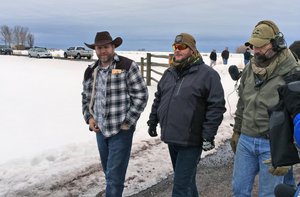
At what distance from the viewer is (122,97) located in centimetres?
417

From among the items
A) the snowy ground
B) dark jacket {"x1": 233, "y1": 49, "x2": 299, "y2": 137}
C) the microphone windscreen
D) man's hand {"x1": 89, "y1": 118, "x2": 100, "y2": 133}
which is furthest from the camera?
the snowy ground

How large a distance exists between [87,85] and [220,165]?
296 cm

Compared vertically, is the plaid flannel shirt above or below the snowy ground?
above

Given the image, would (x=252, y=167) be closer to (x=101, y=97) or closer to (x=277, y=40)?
(x=277, y=40)

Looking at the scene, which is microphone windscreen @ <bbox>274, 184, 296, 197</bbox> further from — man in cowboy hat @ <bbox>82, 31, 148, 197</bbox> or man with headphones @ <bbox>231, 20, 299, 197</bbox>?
man in cowboy hat @ <bbox>82, 31, 148, 197</bbox>

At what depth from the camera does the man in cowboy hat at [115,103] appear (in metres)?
4.12

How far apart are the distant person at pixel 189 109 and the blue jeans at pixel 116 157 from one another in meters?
0.54

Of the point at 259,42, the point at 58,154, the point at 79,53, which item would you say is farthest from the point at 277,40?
the point at 79,53

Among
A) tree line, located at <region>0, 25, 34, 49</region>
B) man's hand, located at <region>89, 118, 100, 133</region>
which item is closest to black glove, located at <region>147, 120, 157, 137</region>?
man's hand, located at <region>89, 118, 100, 133</region>

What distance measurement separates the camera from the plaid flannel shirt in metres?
4.13

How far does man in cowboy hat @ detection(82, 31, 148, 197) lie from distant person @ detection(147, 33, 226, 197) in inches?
18.5

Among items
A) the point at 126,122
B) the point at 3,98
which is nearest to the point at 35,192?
the point at 126,122

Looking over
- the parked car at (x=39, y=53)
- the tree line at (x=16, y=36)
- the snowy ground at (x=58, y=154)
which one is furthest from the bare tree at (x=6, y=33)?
the snowy ground at (x=58, y=154)

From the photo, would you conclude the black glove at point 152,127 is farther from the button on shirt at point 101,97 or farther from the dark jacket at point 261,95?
the dark jacket at point 261,95
